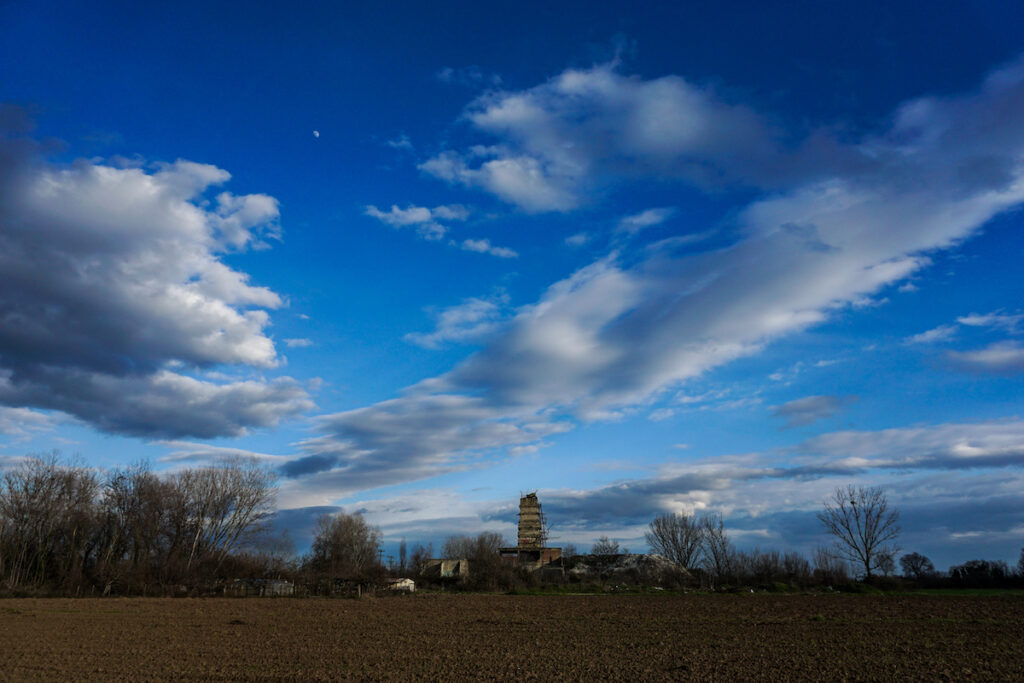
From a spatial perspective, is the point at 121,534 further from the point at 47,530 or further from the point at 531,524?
the point at 531,524

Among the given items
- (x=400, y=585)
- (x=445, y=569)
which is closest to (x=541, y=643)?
(x=400, y=585)

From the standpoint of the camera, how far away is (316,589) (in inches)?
2159

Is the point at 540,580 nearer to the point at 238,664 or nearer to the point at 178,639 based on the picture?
the point at 178,639

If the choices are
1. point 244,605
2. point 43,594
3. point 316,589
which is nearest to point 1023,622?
point 244,605

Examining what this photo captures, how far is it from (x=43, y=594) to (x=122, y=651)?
135 feet

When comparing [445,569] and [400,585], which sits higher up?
[445,569]

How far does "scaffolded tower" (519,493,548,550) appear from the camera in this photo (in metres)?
77.9

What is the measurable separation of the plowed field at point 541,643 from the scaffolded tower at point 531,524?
43186 millimetres

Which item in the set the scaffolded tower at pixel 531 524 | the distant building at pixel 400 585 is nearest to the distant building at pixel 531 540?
the scaffolded tower at pixel 531 524

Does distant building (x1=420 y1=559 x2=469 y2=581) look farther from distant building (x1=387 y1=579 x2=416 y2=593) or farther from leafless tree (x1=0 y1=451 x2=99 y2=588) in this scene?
leafless tree (x1=0 y1=451 x2=99 y2=588)

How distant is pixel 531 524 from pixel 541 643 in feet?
194

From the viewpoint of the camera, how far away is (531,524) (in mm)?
78875

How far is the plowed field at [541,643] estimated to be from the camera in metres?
15.7

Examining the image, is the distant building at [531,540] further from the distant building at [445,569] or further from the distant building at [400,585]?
the distant building at [400,585]
